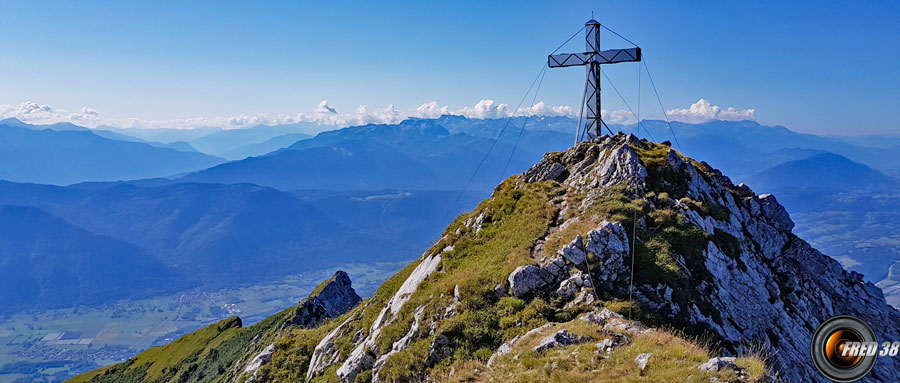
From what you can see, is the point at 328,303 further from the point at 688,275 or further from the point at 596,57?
the point at 688,275

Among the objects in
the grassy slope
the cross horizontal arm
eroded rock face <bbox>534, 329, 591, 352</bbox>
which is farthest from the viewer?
the cross horizontal arm

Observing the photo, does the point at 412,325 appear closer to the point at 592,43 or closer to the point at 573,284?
the point at 573,284

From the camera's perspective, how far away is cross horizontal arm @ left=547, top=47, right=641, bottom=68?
3000 cm

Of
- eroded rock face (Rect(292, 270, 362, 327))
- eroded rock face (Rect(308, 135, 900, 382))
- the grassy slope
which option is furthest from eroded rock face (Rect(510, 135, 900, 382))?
eroded rock face (Rect(292, 270, 362, 327))

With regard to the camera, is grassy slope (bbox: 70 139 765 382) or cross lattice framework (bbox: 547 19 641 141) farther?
cross lattice framework (bbox: 547 19 641 141)

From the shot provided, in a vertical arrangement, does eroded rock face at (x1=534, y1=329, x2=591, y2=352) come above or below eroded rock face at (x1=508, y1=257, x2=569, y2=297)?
below

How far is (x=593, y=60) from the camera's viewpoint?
31.0m

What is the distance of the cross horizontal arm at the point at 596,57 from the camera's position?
30000 millimetres

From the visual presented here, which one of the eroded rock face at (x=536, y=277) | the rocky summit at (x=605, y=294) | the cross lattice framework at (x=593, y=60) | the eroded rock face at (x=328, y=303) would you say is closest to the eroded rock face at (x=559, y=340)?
the rocky summit at (x=605, y=294)

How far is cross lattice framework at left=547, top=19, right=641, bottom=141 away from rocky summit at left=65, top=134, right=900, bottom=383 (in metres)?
3.36

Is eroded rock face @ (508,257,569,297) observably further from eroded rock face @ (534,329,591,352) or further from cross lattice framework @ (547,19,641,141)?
cross lattice framework @ (547,19,641,141)

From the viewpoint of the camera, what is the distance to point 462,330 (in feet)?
57.7

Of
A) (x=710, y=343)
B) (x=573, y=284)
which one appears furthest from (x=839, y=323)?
(x=573, y=284)

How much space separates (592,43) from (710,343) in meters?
21.4
